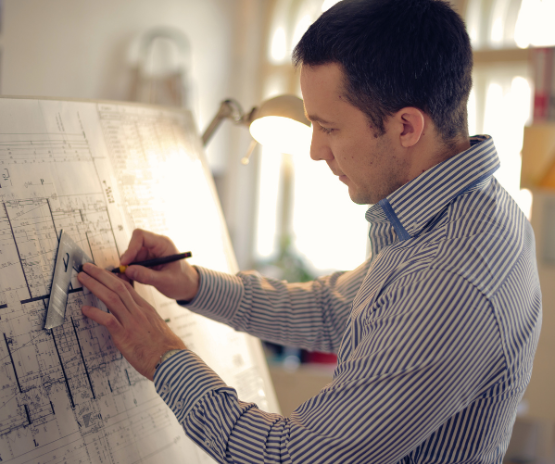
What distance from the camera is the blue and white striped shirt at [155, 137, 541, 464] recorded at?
0.70m

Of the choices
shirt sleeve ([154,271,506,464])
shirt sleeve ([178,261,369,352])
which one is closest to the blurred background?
shirt sleeve ([178,261,369,352])

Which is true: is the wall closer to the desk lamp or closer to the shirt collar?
the desk lamp

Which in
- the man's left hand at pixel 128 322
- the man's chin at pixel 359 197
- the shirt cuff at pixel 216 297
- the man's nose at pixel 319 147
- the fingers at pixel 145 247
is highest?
the man's nose at pixel 319 147

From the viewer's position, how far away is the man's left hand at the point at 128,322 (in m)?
0.90

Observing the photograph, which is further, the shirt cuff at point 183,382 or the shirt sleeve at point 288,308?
the shirt sleeve at point 288,308

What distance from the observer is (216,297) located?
118 centimetres

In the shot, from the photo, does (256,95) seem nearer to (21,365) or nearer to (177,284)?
(177,284)

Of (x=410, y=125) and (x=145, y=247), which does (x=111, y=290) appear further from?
(x=410, y=125)

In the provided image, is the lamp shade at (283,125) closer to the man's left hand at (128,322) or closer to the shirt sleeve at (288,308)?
the shirt sleeve at (288,308)

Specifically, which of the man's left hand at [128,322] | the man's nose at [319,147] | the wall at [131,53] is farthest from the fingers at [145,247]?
the wall at [131,53]

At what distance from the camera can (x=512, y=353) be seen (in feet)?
2.40

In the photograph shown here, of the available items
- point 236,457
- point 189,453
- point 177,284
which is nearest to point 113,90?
point 177,284

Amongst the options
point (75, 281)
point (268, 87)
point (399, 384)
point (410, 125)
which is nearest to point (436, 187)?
point (410, 125)

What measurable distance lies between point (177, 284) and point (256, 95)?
2785 millimetres
